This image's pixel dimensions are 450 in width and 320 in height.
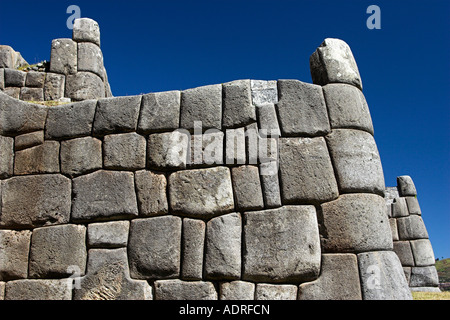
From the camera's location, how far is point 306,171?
394 centimetres

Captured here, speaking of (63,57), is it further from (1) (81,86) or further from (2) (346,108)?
(2) (346,108)

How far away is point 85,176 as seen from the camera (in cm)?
440

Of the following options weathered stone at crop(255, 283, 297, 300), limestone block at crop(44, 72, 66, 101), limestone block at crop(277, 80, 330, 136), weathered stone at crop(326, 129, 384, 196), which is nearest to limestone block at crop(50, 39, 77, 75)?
limestone block at crop(44, 72, 66, 101)

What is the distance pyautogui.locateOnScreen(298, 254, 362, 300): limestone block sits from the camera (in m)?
3.63

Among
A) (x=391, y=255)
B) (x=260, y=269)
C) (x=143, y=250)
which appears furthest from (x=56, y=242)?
(x=391, y=255)

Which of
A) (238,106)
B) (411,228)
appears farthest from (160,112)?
(411,228)

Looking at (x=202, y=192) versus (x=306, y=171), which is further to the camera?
(x=202, y=192)

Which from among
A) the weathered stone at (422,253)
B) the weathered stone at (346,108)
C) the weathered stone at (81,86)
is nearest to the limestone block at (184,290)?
the weathered stone at (346,108)

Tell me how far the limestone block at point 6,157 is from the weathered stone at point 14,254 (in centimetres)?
72

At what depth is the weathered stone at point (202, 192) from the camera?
3977 mm

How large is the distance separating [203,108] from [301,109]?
1.07 m

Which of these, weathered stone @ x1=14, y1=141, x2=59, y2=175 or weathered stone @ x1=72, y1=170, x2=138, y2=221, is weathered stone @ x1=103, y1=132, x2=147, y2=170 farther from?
weathered stone @ x1=14, y1=141, x2=59, y2=175
